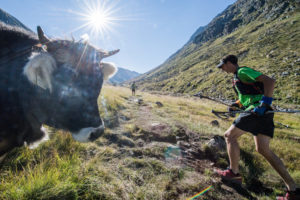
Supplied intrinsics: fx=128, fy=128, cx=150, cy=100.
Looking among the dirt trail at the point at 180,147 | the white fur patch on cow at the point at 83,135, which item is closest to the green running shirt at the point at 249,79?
the dirt trail at the point at 180,147

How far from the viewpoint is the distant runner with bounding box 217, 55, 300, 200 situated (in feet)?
8.55

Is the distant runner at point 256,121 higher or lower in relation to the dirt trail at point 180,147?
higher

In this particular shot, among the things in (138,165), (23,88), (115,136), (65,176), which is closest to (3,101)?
(23,88)

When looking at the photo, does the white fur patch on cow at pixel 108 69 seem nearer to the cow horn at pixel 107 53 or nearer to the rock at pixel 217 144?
the cow horn at pixel 107 53

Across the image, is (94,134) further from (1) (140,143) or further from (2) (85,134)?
(1) (140,143)

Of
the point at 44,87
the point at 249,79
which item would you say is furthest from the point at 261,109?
the point at 44,87

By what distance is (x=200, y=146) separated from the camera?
4875 mm

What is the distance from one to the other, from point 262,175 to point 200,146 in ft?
5.96

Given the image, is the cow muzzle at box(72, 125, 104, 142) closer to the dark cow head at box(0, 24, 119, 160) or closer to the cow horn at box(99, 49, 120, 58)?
the dark cow head at box(0, 24, 119, 160)

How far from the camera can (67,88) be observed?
208 centimetres

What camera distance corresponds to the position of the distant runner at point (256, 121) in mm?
2605

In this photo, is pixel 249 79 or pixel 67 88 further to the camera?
pixel 249 79

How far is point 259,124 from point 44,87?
13.2 ft

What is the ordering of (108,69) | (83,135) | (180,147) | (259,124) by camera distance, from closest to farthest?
(83,135)
(259,124)
(108,69)
(180,147)
